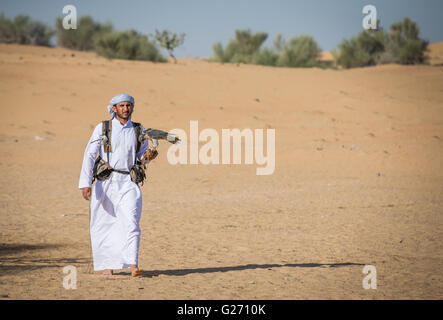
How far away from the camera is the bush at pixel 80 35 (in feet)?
147

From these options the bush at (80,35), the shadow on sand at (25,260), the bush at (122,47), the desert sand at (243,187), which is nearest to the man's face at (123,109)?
the desert sand at (243,187)

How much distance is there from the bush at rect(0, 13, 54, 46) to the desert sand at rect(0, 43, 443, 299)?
1333 centimetres

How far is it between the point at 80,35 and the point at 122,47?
1204 cm

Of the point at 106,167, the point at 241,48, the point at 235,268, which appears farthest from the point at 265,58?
the point at 106,167

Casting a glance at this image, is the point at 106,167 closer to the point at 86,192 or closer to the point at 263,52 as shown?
the point at 86,192

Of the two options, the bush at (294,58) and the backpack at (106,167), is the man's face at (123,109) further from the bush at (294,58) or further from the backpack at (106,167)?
the bush at (294,58)

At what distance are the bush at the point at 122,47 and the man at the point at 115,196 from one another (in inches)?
1160

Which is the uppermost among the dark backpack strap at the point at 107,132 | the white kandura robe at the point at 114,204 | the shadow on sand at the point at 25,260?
the dark backpack strap at the point at 107,132

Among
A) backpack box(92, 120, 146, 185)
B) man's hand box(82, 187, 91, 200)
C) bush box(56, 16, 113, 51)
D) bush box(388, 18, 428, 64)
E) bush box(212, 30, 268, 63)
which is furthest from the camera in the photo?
bush box(56, 16, 113, 51)

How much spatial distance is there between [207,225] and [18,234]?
2815mm

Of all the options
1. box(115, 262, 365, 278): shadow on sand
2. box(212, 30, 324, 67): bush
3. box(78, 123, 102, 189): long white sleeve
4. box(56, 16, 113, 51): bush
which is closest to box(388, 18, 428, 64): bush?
box(212, 30, 324, 67): bush

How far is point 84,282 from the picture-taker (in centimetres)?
563

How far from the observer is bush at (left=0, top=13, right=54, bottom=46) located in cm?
4100

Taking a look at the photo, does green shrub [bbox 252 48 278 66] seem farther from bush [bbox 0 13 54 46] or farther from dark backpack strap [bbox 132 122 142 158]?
dark backpack strap [bbox 132 122 142 158]
